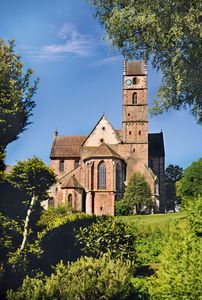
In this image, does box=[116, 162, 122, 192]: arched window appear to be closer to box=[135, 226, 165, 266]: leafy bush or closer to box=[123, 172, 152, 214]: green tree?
box=[123, 172, 152, 214]: green tree

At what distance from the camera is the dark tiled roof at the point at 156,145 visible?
73500 mm

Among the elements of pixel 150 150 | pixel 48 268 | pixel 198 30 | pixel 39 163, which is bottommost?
pixel 48 268

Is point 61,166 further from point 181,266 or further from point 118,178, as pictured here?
point 181,266

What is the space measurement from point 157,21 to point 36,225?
15.3 m

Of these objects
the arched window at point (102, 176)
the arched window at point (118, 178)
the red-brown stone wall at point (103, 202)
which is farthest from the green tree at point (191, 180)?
the arched window at point (102, 176)

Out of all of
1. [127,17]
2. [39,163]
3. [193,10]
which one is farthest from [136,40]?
[39,163]

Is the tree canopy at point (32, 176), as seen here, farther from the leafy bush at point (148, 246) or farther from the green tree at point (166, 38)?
the green tree at point (166, 38)

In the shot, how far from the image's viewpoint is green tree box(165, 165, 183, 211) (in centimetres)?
8319

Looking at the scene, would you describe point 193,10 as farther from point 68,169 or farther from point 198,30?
point 68,169

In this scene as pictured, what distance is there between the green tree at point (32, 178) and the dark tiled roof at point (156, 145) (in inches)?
1894

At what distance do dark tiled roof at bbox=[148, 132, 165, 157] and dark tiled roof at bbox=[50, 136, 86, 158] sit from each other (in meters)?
11.2

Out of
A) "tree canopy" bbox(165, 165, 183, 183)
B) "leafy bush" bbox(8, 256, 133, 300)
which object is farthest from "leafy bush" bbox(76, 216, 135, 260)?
"tree canopy" bbox(165, 165, 183, 183)

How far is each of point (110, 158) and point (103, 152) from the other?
1.40 m

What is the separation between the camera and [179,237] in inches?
537
